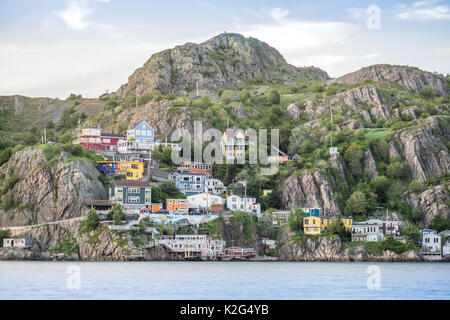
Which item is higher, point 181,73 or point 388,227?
point 181,73

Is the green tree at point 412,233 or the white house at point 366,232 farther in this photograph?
the green tree at point 412,233

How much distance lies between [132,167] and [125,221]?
20347mm

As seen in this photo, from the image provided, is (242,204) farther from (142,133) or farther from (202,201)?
(142,133)

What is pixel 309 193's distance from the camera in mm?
112438

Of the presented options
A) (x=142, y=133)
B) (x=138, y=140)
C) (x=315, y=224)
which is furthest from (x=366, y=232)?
(x=142, y=133)

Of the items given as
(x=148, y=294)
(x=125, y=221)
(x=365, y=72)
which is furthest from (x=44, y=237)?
(x=365, y=72)

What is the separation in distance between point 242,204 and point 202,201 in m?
6.34

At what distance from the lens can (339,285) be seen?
62406 mm

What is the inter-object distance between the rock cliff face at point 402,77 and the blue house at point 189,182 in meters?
72.9

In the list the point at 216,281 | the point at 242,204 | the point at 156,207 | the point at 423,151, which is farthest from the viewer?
the point at 423,151

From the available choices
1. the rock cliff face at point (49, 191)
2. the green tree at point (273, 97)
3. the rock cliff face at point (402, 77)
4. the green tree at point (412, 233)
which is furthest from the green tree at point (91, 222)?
the rock cliff face at point (402, 77)

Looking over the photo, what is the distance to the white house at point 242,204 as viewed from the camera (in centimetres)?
10725

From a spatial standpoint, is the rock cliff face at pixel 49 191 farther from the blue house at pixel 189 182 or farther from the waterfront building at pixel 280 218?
the waterfront building at pixel 280 218
